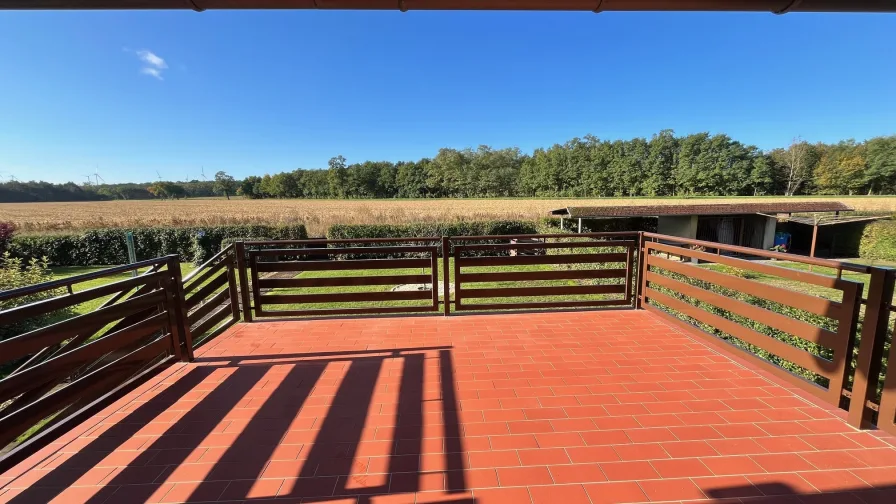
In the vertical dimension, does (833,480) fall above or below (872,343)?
below

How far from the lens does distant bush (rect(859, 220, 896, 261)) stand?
60.7 feet

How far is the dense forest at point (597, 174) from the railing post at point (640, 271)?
53.5m

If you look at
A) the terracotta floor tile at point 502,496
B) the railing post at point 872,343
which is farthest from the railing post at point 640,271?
the terracotta floor tile at point 502,496

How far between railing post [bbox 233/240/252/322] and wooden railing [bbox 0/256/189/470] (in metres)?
0.96

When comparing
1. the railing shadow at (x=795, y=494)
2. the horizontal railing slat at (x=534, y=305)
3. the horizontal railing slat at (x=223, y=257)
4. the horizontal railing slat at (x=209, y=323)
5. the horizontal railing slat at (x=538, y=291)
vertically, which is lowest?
the railing shadow at (x=795, y=494)

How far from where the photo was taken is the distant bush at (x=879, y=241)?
60.7ft

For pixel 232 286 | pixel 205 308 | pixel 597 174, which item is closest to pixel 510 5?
pixel 205 308

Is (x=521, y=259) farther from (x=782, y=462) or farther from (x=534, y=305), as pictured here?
(x=782, y=462)

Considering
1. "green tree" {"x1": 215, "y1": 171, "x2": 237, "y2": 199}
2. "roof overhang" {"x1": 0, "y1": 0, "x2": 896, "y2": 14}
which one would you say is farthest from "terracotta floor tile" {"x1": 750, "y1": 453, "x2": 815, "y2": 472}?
"green tree" {"x1": 215, "y1": 171, "x2": 237, "y2": 199}

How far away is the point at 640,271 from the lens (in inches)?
171

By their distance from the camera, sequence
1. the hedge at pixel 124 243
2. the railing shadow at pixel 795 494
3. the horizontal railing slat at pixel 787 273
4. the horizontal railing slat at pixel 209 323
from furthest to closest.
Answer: the hedge at pixel 124 243 → the horizontal railing slat at pixel 209 323 → the horizontal railing slat at pixel 787 273 → the railing shadow at pixel 795 494

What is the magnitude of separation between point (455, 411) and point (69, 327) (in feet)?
7.86

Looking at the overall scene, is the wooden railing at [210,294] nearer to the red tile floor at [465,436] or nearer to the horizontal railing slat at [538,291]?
the red tile floor at [465,436]

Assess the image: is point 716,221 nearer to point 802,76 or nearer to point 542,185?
point 802,76
